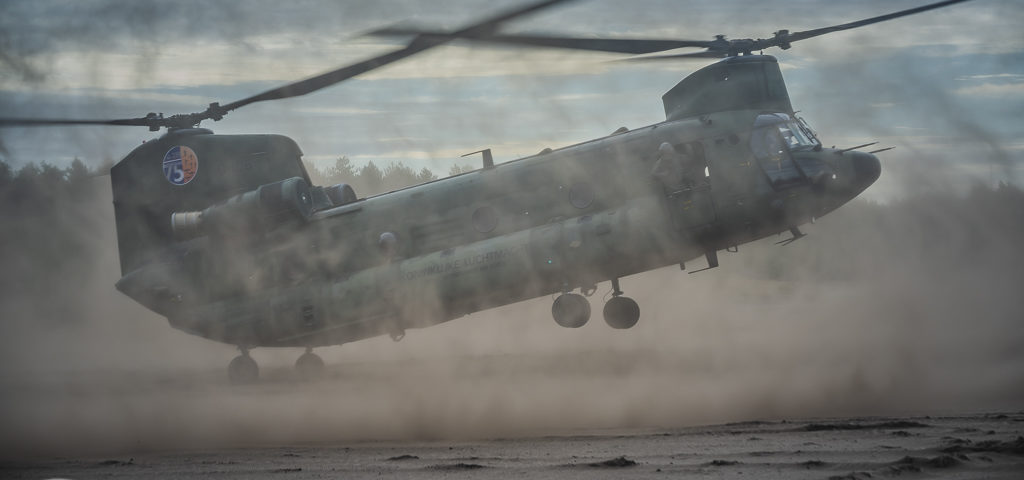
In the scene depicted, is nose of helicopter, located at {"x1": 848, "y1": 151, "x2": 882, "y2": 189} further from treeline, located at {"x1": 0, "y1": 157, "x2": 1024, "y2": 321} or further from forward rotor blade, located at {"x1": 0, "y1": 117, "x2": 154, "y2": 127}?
forward rotor blade, located at {"x1": 0, "y1": 117, "x2": 154, "y2": 127}

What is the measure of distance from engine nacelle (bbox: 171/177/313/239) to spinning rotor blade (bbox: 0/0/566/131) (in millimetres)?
1483

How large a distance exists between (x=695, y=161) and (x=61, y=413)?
11.0m

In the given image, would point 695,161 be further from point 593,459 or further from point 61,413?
point 61,413

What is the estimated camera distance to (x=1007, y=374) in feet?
49.4

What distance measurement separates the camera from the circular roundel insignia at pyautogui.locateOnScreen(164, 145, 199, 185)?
16328 millimetres

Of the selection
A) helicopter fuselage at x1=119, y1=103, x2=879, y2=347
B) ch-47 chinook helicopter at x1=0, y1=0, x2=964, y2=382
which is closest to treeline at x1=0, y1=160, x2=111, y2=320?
ch-47 chinook helicopter at x1=0, y1=0, x2=964, y2=382

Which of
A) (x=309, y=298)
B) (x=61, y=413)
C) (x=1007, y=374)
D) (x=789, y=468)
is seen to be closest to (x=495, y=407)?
(x=309, y=298)

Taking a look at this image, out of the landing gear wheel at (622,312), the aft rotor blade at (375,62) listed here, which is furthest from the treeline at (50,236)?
the landing gear wheel at (622,312)

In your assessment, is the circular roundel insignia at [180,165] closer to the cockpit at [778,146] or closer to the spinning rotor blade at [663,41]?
the spinning rotor blade at [663,41]

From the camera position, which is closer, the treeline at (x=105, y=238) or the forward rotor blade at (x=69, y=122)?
the forward rotor blade at (x=69, y=122)

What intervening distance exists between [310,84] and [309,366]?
5.56 m

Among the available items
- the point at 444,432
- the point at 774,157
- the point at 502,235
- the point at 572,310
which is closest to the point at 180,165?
the point at 502,235

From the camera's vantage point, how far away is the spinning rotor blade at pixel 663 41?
10180 mm

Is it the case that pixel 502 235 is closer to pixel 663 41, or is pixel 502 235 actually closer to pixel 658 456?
pixel 663 41
